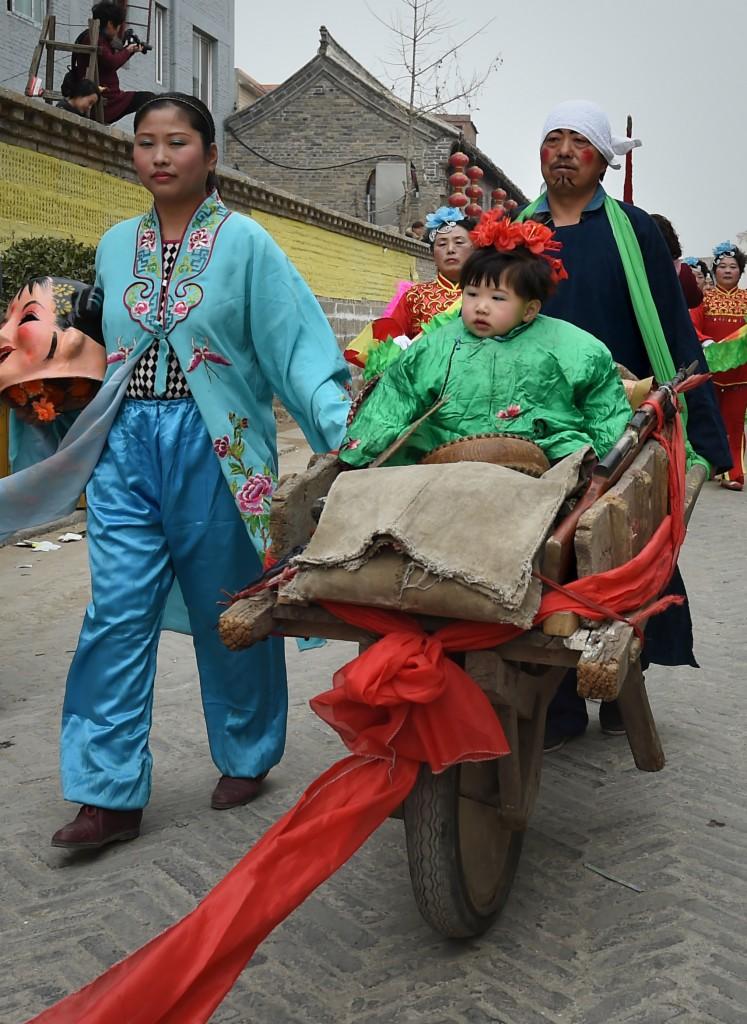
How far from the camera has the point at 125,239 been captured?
12.0ft

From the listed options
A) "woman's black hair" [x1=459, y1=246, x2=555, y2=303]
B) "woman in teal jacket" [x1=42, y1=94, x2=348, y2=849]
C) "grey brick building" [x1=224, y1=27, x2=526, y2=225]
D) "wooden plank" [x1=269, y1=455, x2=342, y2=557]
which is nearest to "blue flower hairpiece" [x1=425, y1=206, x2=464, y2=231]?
"woman in teal jacket" [x1=42, y1=94, x2=348, y2=849]

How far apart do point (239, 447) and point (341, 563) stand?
4.10ft

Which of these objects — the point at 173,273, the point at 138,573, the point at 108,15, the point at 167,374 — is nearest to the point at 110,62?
the point at 108,15

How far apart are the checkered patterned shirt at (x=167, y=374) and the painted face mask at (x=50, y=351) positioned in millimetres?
197

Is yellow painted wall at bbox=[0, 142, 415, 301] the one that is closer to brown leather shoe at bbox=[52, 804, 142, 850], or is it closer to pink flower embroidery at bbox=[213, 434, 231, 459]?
pink flower embroidery at bbox=[213, 434, 231, 459]

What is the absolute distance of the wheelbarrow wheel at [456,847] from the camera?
2.67 metres

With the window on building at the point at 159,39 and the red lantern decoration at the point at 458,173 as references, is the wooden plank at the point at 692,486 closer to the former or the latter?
the red lantern decoration at the point at 458,173

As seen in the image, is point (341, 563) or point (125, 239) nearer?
point (341, 563)

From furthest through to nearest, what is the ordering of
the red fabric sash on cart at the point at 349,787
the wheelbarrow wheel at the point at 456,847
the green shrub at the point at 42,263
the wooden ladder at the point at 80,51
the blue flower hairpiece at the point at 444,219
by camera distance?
1. the wooden ladder at the point at 80,51
2. the green shrub at the point at 42,263
3. the blue flower hairpiece at the point at 444,219
4. the wheelbarrow wheel at the point at 456,847
5. the red fabric sash on cart at the point at 349,787

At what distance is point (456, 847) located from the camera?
8.80 ft

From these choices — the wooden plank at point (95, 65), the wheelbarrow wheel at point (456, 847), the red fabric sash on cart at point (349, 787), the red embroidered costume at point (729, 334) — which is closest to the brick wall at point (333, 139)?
the wooden plank at point (95, 65)

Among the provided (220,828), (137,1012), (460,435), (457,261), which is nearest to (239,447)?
(460,435)

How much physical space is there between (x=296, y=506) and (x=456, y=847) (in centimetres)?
85

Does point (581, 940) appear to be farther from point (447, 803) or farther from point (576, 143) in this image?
point (576, 143)
